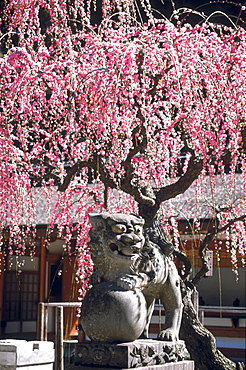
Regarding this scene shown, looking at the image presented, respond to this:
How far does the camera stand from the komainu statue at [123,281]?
3717mm

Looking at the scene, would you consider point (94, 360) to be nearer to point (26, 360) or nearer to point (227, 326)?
point (26, 360)

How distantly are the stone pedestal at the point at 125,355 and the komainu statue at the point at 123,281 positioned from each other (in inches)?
2.9

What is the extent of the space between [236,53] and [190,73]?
0.54 metres

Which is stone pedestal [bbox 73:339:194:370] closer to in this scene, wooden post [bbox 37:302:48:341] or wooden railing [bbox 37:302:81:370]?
wooden railing [bbox 37:302:81:370]

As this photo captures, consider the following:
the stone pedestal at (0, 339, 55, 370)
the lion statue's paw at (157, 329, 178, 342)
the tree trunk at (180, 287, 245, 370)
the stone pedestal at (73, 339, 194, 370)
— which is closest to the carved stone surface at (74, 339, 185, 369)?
the stone pedestal at (73, 339, 194, 370)

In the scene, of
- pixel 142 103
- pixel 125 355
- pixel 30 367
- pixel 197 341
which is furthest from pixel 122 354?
pixel 197 341

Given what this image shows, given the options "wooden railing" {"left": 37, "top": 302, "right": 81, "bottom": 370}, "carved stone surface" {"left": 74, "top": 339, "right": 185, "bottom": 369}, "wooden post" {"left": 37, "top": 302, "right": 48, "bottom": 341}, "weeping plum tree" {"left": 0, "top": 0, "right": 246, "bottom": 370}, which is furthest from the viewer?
"wooden post" {"left": 37, "top": 302, "right": 48, "bottom": 341}

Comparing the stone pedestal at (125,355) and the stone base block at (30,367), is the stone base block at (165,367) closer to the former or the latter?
the stone pedestal at (125,355)

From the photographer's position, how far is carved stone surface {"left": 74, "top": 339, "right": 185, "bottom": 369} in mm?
3658

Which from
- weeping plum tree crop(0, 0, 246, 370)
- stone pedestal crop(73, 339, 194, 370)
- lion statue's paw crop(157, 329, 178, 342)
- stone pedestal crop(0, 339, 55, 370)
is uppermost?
weeping plum tree crop(0, 0, 246, 370)

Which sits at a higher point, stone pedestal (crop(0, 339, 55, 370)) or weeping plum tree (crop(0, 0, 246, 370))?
weeping plum tree (crop(0, 0, 246, 370))

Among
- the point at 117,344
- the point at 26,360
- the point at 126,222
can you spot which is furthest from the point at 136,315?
the point at 26,360

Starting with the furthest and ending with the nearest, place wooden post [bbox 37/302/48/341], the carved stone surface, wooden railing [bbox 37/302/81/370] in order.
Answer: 1. wooden post [bbox 37/302/48/341]
2. wooden railing [bbox 37/302/81/370]
3. the carved stone surface

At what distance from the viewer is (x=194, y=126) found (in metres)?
6.10
